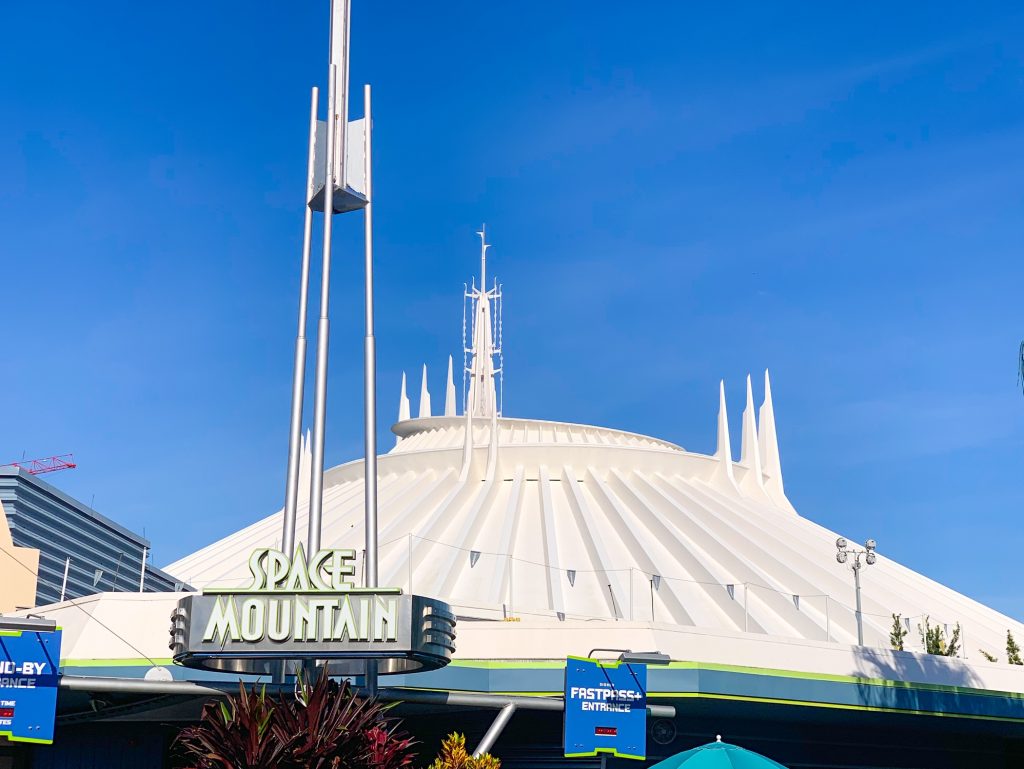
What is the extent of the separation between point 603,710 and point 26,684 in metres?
8.98

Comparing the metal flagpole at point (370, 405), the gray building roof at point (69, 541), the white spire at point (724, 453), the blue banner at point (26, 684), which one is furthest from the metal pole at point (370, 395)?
the white spire at point (724, 453)

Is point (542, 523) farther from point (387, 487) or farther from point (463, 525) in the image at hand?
point (387, 487)

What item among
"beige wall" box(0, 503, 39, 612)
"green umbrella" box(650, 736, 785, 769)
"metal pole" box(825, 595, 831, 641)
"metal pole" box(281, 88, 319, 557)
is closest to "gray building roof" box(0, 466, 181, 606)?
A: "beige wall" box(0, 503, 39, 612)

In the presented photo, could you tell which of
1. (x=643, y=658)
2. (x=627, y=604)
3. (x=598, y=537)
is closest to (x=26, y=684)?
(x=643, y=658)

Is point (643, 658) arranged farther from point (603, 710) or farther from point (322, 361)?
point (322, 361)

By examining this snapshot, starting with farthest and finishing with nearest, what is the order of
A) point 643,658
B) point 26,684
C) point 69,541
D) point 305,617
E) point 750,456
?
point 750,456
point 69,541
point 643,658
point 26,684
point 305,617

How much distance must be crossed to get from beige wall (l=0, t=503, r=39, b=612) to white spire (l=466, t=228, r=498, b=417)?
2249cm

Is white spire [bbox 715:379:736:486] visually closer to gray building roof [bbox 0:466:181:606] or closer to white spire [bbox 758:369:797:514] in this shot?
white spire [bbox 758:369:797:514]

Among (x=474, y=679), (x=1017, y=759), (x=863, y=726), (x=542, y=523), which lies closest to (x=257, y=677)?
(x=474, y=679)

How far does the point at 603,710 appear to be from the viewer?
21.5m

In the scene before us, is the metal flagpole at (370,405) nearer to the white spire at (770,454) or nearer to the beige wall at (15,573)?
the beige wall at (15,573)

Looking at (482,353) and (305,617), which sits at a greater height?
(482,353)

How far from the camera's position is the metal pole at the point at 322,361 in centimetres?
2264

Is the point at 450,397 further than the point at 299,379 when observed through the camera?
Yes
